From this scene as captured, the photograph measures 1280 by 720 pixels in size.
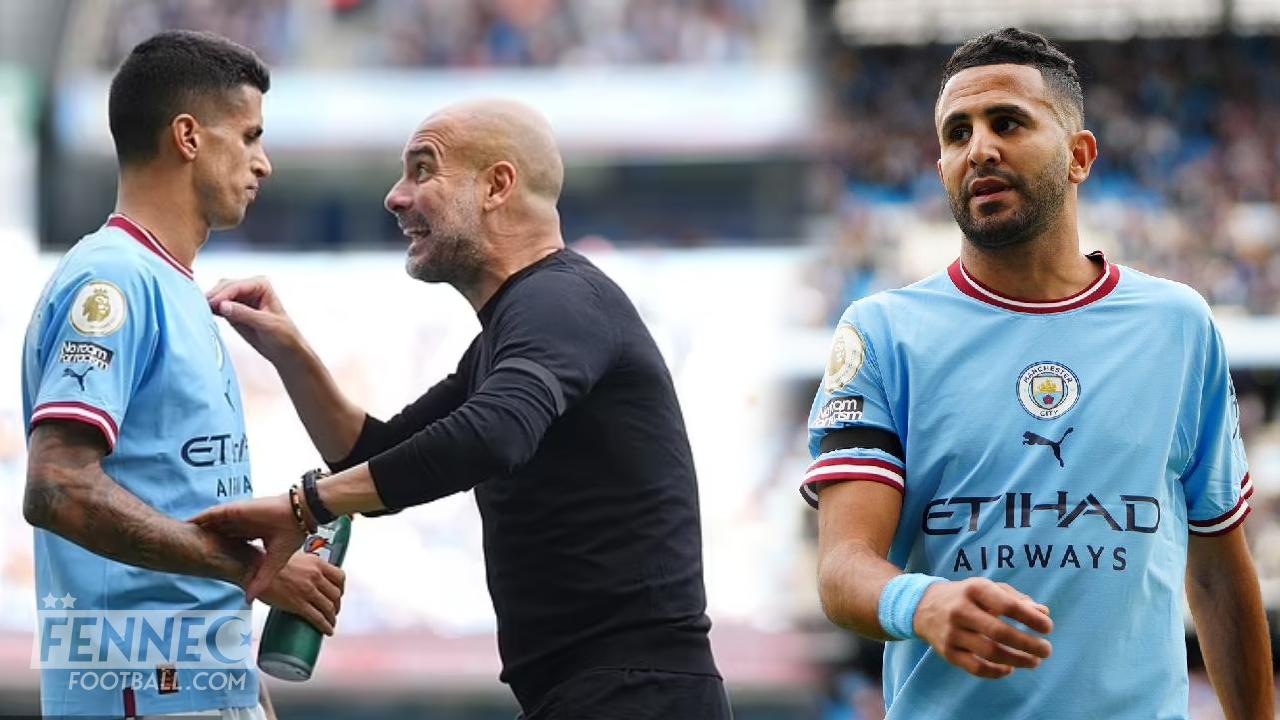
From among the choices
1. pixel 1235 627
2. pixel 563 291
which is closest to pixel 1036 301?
pixel 1235 627

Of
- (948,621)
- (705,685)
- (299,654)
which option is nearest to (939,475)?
(948,621)

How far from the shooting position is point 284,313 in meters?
4.41

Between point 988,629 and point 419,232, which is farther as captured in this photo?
point 419,232

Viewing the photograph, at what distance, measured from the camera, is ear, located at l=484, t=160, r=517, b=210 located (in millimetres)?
4207

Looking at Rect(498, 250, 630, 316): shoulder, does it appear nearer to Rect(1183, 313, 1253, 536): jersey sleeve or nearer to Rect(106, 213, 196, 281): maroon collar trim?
Rect(106, 213, 196, 281): maroon collar trim

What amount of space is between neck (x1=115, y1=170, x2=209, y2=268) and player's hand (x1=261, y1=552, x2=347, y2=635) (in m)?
0.78

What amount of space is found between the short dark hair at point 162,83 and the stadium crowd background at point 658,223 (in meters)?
15.7

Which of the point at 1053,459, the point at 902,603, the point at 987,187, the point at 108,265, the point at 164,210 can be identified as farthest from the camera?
the point at 164,210

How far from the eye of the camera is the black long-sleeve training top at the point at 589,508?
3.71 m

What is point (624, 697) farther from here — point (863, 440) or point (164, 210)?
point (164, 210)

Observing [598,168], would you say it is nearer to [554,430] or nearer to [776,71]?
[776,71]

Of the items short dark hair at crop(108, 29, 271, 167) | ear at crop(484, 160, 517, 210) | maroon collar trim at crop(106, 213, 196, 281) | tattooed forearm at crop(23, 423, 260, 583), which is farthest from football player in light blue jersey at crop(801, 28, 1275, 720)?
short dark hair at crop(108, 29, 271, 167)

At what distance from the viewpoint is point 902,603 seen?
275cm

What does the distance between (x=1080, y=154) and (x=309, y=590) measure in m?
1.89
